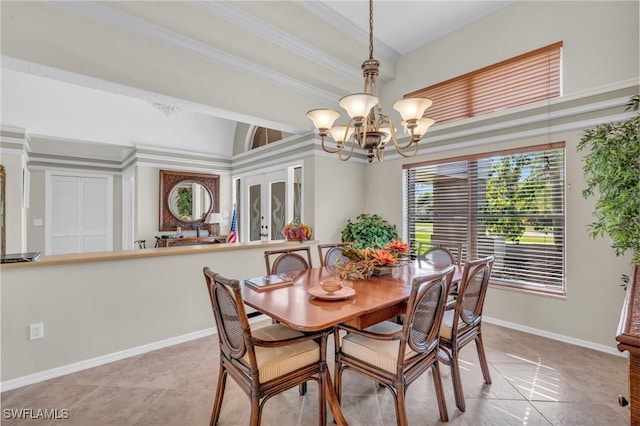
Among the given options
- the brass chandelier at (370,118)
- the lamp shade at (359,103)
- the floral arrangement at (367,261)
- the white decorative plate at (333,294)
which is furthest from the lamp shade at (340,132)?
the white decorative plate at (333,294)

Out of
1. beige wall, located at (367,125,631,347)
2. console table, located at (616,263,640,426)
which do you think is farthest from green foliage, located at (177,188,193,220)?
console table, located at (616,263,640,426)

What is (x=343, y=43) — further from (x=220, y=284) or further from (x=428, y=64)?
(x=220, y=284)

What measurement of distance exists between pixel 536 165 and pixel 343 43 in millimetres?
2657

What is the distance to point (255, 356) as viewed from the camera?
155 centimetres

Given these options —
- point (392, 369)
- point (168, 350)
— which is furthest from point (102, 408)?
point (392, 369)

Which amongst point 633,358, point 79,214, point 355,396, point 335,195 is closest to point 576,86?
point 335,195

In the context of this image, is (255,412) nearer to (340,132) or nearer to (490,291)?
(340,132)

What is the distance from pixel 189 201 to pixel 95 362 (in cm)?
414

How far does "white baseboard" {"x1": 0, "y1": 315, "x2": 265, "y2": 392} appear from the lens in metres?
2.25

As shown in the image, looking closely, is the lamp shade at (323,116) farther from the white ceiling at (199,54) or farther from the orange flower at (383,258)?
the white ceiling at (199,54)

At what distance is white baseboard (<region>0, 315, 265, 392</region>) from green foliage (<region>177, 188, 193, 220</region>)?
3.64 metres

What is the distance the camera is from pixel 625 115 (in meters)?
2.65

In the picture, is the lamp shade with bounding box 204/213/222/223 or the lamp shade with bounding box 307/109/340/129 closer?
the lamp shade with bounding box 307/109/340/129

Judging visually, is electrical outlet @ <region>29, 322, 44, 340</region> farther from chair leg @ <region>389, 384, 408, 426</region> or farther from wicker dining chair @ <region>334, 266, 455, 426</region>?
chair leg @ <region>389, 384, 408, 426</region>
